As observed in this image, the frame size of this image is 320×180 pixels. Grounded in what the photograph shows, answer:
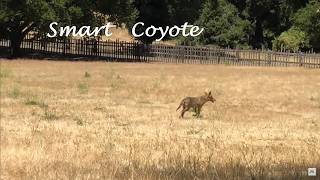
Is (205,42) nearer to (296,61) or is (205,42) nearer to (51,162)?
(296,61)

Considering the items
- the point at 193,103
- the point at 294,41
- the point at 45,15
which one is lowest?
the point at 193,103

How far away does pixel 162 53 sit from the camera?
47031 millimetres

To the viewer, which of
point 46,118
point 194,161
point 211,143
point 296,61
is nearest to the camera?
point 194,161

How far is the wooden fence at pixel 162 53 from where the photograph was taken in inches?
1719

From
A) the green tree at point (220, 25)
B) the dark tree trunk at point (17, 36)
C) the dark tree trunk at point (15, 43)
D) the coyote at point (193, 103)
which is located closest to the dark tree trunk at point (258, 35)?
the green tree at point (220, 25)

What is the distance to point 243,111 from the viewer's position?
1859 cm

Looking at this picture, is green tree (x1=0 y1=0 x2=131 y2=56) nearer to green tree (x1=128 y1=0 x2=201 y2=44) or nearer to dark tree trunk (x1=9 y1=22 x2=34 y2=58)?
dark tree trunk (x1=9 y1=22 x2=34 y2=58)

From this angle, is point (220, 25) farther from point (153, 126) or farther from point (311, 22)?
point (153, 126)

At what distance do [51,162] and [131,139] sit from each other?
14.0 feet

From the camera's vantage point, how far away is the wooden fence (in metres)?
43.7

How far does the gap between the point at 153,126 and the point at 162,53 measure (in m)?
32.8

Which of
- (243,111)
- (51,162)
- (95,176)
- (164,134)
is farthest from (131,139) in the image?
(243,111)

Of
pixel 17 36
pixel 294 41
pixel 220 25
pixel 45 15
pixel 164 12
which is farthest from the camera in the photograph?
pixel 164 12

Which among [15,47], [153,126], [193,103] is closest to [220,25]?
[15,47]
